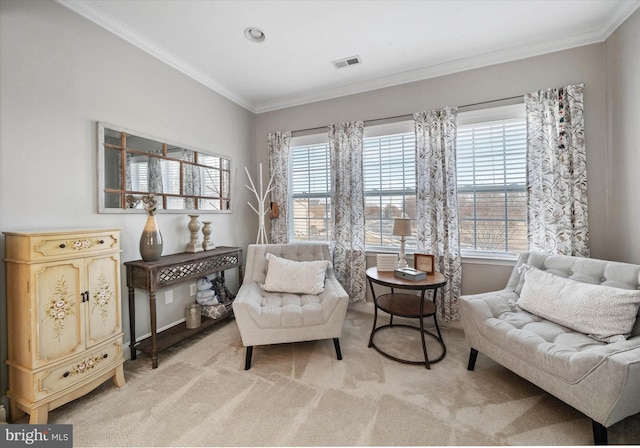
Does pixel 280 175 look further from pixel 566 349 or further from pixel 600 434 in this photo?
pixel 600 434

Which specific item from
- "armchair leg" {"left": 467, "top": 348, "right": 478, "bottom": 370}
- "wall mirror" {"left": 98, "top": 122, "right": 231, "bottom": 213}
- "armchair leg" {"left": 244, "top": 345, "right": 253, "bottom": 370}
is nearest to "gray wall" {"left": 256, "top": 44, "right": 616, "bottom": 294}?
"armchair leg" {"left": 467, "top": 348, "right": 478, "bottom": 370}

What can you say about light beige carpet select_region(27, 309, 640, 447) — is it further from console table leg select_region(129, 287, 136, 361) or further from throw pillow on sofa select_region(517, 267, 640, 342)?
throw pillow on sofa select_region(517, 267, 640, 342)

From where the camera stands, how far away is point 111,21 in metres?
1.99

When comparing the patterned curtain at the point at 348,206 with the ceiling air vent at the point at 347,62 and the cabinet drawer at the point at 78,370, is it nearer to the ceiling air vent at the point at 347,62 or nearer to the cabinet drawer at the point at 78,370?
the ceiling air vent at the point at 347,62

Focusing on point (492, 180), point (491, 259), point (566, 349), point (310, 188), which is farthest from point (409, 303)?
point (310, 188)

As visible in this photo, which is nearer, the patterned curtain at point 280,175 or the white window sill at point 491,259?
the white window sill at point 491,259

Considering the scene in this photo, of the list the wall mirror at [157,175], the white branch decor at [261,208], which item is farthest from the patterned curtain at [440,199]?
the wall mirror at [157,175]

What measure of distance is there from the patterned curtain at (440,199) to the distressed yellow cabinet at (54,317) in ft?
8.98

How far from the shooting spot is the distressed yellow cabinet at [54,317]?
53.9 inches

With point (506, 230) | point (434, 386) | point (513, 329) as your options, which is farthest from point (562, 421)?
point (506, 230)

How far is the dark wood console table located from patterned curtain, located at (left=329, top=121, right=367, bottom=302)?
137cm

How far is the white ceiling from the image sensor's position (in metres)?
1.89

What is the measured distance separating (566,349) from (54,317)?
2869 mm

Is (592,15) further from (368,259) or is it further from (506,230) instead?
(368,259)
